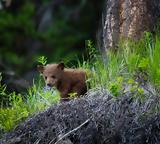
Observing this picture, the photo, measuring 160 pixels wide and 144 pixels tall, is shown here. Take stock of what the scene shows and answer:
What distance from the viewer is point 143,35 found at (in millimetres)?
11008

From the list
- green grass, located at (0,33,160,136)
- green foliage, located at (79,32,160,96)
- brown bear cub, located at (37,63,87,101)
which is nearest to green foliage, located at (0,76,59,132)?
green grass, located at (0,33,160,136)

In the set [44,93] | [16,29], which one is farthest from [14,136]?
[16,29]

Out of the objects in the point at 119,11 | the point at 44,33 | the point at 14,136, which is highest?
the point at 119,11

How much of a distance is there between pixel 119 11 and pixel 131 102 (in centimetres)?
188

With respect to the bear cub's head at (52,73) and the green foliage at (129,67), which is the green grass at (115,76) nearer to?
the green foliage at (129,67)

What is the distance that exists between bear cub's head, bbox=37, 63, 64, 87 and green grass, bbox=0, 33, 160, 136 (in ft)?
0.41

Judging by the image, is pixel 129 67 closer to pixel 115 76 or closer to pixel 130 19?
pixel 115 76

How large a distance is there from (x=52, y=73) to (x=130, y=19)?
3.44 ft

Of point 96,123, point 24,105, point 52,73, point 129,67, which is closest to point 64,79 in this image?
point 52,73

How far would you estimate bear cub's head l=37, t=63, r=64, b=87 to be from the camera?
1115 cm

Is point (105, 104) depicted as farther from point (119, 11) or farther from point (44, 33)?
point (44, 33)

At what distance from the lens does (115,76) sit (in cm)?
1034

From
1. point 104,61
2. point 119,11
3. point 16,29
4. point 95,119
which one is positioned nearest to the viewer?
point 95,119

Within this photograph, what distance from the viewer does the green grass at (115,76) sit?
9992 millimetres
